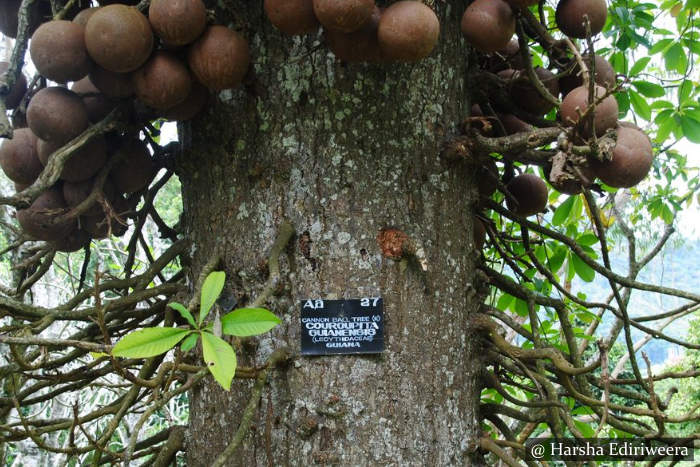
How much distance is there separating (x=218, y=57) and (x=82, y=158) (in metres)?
0.40

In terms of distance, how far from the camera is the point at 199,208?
1465 millimetres

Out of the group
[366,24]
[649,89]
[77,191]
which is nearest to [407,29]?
[366,24]

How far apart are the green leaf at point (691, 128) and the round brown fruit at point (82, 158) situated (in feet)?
6.08

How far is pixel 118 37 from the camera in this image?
117 centimetres

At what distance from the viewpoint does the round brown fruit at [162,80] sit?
48.9 inches

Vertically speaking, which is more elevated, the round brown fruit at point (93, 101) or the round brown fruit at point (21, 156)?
the round brown fruit at point (93, 101)

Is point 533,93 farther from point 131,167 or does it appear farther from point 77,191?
point 77,191

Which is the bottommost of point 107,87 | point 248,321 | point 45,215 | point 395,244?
point 248,321

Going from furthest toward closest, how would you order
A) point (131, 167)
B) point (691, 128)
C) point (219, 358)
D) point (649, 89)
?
point (691, 128) < point (649, 89) < point (131, 167) < point (219, 358)

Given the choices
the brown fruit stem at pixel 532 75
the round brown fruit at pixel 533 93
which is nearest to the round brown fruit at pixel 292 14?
the brown fruit stem at pixel 532 75

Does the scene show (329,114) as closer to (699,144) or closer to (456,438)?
(456,438)

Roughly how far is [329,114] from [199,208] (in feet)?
1.22

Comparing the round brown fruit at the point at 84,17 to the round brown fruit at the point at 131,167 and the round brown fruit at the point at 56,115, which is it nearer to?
the round brown fruit at the point at 56,115

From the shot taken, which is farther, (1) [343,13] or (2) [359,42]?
(2) [359,42]
